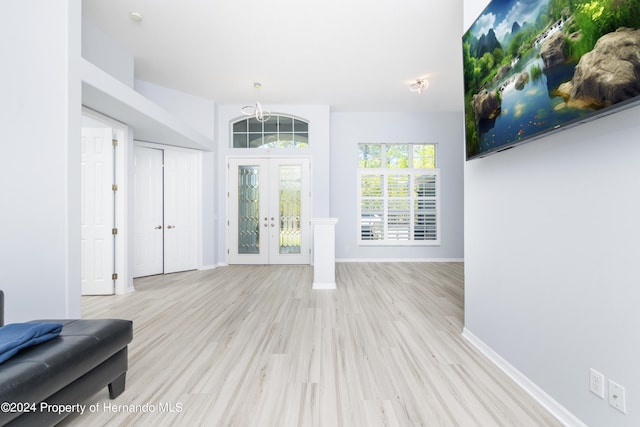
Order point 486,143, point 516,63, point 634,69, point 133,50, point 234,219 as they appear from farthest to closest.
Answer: point 234,219, point 133,50, point 486,143, point 516,63, point 634,69

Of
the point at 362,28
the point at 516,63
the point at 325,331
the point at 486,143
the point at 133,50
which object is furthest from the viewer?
the point at 133,50

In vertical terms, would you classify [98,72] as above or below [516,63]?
above

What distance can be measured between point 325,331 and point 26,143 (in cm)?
297

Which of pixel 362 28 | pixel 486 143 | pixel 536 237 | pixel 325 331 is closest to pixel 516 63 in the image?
pixel 486 143

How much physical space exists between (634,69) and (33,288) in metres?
3.80

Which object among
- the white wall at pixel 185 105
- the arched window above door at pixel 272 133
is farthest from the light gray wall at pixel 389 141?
the white wall at pixel 185 105

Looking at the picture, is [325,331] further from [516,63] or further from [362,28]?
[362,28]

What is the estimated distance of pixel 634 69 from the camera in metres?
1.00

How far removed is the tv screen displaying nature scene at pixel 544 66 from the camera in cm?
105

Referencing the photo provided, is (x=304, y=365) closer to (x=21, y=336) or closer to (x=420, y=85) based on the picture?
(x=21, y=336)

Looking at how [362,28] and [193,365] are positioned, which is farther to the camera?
[362,28]

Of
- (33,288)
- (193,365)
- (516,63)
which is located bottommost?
(193,365)

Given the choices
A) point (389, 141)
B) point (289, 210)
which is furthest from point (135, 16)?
point (389, 141)

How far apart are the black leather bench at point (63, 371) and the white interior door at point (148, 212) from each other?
3216 millimetres
